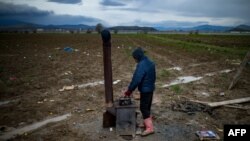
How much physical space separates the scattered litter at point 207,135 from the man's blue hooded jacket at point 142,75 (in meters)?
1.69

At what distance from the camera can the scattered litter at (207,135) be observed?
5887mm

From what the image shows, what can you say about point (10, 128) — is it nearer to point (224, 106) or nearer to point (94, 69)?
point (224, 106)

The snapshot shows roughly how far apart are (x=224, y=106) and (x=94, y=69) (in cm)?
851

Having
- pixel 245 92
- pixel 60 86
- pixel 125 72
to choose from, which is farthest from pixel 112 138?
pixel 125 72

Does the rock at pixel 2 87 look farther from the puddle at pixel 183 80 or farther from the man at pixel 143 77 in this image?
the puddle at pixel 183 80

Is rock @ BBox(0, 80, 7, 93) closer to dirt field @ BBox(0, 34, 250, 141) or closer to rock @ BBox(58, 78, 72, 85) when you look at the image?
dirt field @ BBox(0, 34, 250, 141)

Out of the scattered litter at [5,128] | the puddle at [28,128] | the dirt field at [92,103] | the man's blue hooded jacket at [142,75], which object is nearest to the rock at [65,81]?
the dirt field at [92,103]

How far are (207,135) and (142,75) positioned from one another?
7.25 feet

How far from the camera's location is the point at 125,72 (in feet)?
45.7

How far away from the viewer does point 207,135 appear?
19.5 feet

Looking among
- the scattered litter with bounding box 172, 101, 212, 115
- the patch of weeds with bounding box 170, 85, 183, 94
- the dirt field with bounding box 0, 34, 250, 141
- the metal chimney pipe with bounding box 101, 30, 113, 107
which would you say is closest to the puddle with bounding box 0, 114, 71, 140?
the dirt field with bounding box 0, 34, 250, 141

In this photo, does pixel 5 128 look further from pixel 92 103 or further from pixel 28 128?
pixel 92 103

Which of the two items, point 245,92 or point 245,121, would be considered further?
point 245,92

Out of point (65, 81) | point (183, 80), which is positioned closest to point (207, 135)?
point (183, 80)
